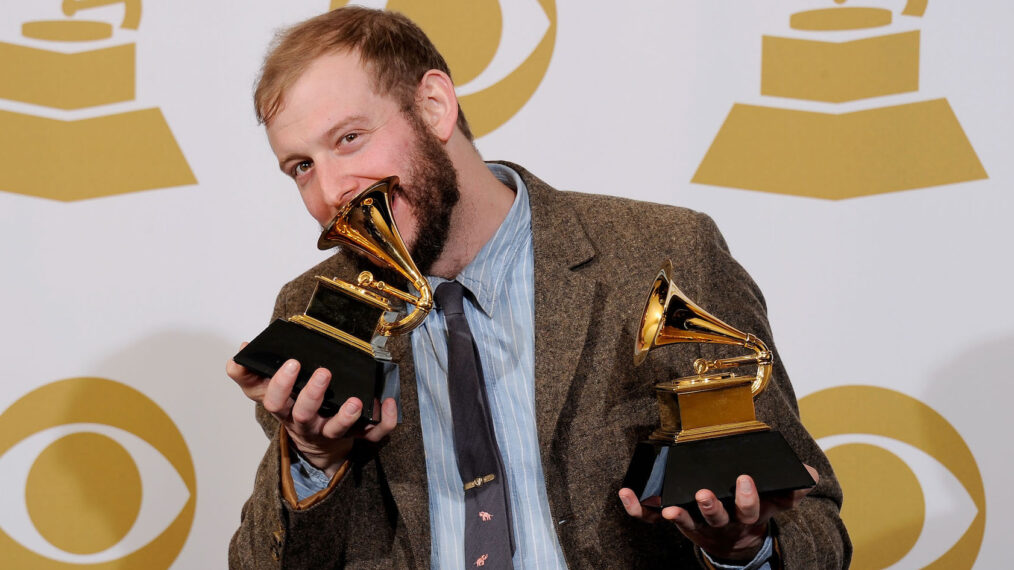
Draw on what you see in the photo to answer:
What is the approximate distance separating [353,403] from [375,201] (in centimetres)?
36

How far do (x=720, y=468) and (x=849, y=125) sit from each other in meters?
1.26

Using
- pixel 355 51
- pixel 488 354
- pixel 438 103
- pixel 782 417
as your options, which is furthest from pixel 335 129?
pixel 782 417

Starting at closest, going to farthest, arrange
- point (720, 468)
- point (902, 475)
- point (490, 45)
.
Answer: point (720, 468) < point (902, 475) < point (490, 45)

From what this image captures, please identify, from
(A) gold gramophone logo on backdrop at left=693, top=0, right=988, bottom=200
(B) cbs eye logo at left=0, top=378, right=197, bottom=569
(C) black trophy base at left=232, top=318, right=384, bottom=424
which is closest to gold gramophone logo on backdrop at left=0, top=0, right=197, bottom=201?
(B) cbs eye logo at left=0, top=378, right=197, bottom=569

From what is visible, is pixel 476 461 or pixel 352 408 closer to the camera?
pixel 352 408

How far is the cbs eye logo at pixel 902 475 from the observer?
2.28 m

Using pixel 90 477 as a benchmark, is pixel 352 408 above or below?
above

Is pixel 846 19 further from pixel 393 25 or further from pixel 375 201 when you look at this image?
pixel 375 201

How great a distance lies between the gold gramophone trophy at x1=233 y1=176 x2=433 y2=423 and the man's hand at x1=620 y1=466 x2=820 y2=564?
1.34 feet

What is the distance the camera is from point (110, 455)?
96.5 inches


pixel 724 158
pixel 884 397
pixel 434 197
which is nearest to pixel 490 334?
pixel 434 197

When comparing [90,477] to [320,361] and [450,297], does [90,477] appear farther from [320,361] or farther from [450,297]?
[320,361]

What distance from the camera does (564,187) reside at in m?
2.36

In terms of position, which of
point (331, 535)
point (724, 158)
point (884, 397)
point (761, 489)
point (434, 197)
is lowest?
point (884, 397)
